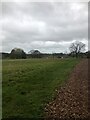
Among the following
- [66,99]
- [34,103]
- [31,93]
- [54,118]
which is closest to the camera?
[54,118]

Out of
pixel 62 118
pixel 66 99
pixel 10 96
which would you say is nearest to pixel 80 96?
pixel 66 99

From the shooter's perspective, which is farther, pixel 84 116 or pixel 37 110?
pixel 37 110

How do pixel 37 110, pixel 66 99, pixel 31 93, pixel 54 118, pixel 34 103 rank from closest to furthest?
pixel 54 118, pixel 37 110, pixel 34 103, pixel 66 99, pixel 31 93

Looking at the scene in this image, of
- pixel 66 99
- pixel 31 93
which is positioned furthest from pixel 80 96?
pixel 31 93

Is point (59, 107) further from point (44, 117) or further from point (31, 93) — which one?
point (31, 93)

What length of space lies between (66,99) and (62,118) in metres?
3.27

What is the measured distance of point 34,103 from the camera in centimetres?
1068

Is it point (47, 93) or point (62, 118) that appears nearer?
point (62, 118)

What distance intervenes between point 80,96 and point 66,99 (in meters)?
0.99

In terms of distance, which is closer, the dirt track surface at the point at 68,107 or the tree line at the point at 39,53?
the dirt track surface at the point at 68,107

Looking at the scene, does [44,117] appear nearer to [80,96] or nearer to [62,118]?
[62,118]

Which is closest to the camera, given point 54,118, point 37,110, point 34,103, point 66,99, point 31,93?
point 54,118

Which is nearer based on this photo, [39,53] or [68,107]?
[68,107]

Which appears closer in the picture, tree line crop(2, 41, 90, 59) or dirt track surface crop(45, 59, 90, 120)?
dirt track surface crop(45, 59, 90, 120)
